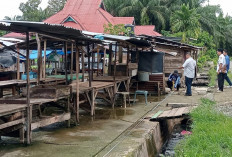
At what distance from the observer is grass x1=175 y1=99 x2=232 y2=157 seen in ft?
17.4

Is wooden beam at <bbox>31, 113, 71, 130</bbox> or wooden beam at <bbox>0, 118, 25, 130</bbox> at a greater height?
wooden beam at <bbox>0, 118, 25, 130</bbox>

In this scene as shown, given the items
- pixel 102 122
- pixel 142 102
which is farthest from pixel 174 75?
pixel 102 122

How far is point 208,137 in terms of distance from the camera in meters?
6.09

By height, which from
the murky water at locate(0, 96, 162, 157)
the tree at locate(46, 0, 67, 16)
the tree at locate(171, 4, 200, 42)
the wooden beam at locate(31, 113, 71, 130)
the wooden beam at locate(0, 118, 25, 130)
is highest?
the tree at locate(46, 0, 67, 16)

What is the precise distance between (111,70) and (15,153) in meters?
7.48

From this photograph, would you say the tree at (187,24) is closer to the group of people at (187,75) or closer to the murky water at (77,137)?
the group of people at (187,75)

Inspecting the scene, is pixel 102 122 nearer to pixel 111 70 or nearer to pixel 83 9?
pixel 111 70

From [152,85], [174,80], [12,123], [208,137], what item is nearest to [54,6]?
[174,80]

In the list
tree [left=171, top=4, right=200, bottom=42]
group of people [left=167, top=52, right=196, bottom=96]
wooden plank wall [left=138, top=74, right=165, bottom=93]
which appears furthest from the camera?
tree [left=171, top=4, right=200, bottom=42]

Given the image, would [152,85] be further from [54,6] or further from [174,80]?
[54,6]

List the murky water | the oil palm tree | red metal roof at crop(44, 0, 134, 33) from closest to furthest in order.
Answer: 1. the murky water
2. red metal roof at crop(44, 0, 134, 33)
3. the oil palm tree

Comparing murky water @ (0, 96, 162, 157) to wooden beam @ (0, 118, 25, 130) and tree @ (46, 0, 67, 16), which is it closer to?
wooden beam @ (0, 118, 25, 130)

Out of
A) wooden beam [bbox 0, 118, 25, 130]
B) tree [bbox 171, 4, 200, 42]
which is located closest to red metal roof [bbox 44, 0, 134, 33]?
tree [bbox 171, 4, 200, 42]

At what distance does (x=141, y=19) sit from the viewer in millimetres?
36625
